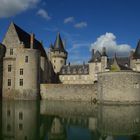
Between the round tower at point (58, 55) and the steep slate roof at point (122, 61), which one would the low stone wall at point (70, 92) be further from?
the round tower at point (58, 55)

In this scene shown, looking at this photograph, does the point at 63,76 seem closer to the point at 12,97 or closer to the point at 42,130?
the point at 12,97

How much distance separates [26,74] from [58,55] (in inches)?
651

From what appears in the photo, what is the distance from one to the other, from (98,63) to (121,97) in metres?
17.8

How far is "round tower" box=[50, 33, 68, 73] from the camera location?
42469mm

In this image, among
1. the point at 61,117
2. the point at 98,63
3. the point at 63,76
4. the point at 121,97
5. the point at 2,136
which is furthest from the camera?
the point at 63,76

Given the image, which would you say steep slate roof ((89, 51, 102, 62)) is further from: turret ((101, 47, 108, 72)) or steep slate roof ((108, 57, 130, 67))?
steep slate roof ((108, 57, 130, 67))

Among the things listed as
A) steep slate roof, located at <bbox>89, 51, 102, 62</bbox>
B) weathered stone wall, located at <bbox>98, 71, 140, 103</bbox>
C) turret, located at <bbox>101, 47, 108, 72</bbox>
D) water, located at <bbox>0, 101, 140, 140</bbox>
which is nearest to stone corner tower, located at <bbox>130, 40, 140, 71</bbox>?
turret, located at <bbox>101, 47, 108, 72</bbox>

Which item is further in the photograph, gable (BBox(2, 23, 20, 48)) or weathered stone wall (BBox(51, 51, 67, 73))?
weathered stone wall (BBox(51, 51, 67, 73))

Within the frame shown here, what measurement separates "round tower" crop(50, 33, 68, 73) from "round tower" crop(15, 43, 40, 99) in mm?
15513

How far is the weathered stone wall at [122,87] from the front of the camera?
73.8 ft

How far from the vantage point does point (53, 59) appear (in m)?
42.7

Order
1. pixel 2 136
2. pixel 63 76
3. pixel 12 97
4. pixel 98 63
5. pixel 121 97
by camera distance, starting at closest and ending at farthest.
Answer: pixel 2 136 < pixel 121 97 < pixel 12 97 < pixel 98 63 < pixel 63 76

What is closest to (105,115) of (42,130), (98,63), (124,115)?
(124,115)

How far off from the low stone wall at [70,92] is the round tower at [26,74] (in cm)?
126
